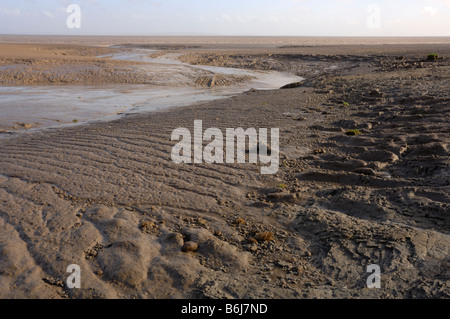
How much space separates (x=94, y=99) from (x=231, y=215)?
10757 millimetres

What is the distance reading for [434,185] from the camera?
5.00 m

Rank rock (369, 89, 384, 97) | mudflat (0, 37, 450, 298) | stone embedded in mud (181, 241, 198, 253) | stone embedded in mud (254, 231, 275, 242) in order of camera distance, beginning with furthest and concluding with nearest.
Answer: rock (369, 89, 384, 97) → stone embedded in mud (254, 231, 275, 242) → stone embedded in mud (181, 241, 198, 253) → mudflat (0, 37, 450, 298)

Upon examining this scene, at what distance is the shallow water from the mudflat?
7.37 ft

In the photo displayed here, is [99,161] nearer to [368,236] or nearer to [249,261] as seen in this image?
[249,261]

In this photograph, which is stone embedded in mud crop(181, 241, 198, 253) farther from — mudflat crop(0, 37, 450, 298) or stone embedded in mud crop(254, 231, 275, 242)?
stone embedded in mud crop(254, 231, 275, 242)

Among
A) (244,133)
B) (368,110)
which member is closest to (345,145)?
(244,133)

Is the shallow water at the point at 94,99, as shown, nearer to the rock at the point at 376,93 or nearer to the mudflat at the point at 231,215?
the mudflat at the point at 231,215

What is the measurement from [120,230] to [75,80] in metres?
15.9

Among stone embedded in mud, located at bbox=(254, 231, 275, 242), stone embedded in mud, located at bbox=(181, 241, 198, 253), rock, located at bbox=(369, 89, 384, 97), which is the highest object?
rock, located at bbox=(369, 89, 384, 97)

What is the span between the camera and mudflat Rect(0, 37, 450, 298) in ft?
11.1

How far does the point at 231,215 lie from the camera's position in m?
4.64

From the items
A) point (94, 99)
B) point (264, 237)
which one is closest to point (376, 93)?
point (264, 237)

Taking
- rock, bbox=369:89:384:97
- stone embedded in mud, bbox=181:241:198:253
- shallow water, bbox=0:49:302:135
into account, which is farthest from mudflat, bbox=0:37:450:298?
rock, bbox=369:89:384:97

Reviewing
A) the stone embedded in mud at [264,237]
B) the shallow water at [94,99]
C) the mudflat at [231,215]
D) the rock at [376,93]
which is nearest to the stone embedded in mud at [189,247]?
the mudflat at [231,215]
